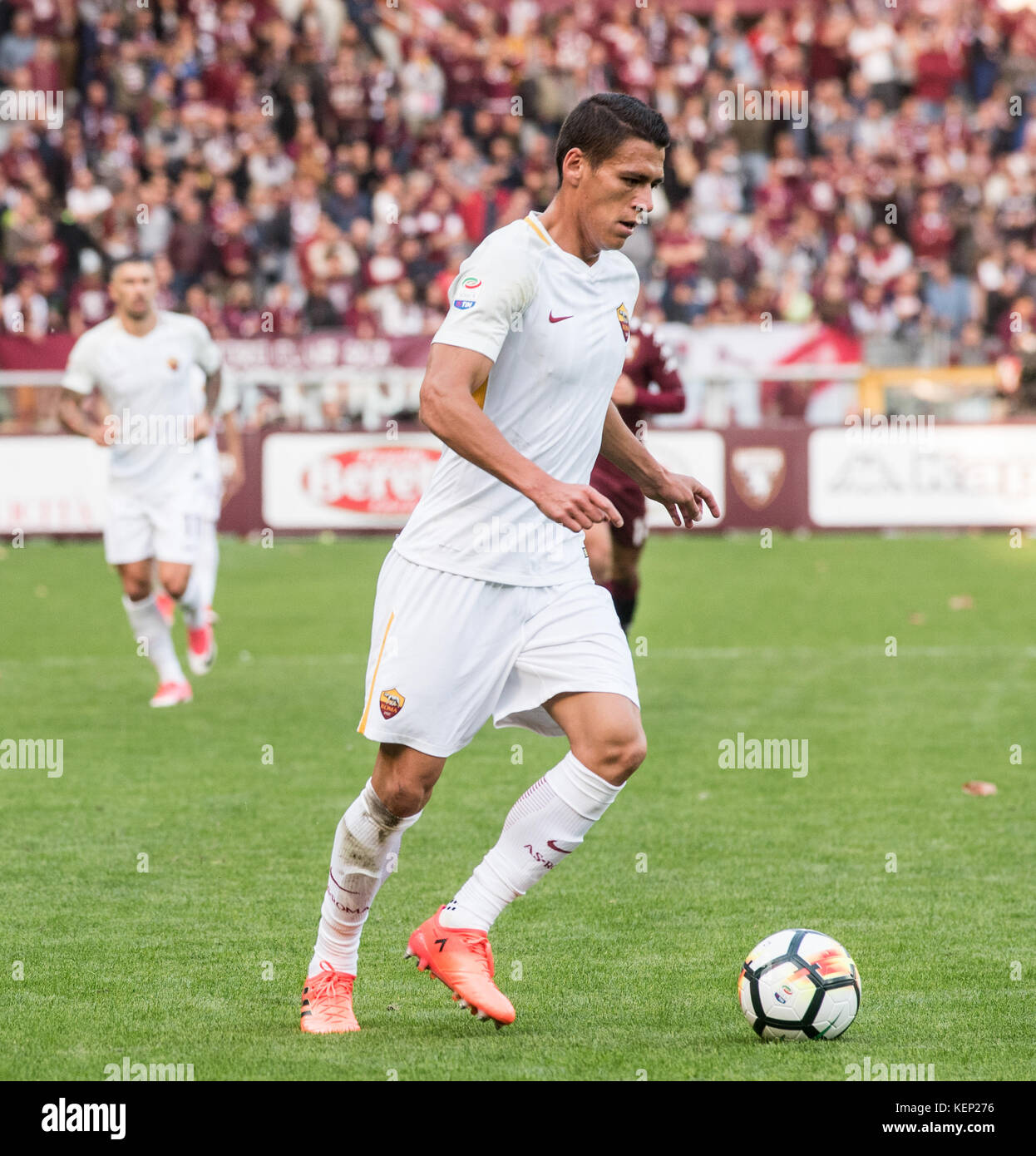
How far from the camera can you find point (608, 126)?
4.36 metres

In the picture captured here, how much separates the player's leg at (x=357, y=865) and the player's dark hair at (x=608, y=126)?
1471 millimetres

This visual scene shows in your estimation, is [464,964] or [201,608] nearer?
[464,964]

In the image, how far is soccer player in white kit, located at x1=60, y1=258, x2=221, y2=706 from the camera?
33.1 ft

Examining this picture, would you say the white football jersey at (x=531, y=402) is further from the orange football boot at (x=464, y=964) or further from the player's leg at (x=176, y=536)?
the player's leg at (x=176, y=536)

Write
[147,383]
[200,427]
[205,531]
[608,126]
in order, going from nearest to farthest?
[608,126] → [200,427] → [147,383] → [205,531]

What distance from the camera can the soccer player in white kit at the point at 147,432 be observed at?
10.1m

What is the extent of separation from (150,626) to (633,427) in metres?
2.78

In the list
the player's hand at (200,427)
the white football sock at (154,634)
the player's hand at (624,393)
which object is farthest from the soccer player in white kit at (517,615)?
the white football sock at (154,634)

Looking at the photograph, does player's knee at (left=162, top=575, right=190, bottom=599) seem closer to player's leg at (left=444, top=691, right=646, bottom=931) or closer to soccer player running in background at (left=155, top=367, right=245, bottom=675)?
soccer player running in background at (left=155, top=367, right=245, bottom=675)

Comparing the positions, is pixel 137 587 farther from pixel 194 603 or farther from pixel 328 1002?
pixel 328 1002

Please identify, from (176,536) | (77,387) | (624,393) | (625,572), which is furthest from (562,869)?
(77,387)

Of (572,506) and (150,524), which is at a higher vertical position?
(572,506)

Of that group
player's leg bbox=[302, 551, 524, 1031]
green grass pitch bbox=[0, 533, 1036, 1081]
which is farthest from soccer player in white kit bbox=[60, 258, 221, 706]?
player's leg bbox=[302, 551, 524, 1031]

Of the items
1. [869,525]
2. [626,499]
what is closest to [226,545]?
[869,525]
